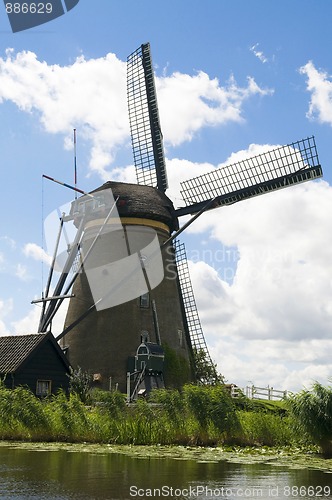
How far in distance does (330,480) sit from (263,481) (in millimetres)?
946

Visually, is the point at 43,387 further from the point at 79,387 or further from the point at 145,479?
the point at 145,479

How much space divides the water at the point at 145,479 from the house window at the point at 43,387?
8.62 m

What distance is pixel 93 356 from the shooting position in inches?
947

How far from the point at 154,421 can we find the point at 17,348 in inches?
295

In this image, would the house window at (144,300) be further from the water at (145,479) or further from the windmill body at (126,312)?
the water at (145,479)

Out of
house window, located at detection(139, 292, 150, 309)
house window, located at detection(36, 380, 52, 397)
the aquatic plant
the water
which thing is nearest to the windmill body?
house window, located at detection(139, 292, 150, 309)

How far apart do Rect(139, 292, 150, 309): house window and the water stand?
13.5 metres

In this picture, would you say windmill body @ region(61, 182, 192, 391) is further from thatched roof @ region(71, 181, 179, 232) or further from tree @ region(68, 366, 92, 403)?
tree @ region(68, 366, 92, 403)

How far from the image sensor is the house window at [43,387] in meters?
19.7

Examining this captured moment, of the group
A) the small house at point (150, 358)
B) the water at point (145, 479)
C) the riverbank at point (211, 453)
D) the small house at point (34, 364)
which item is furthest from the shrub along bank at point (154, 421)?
the small house at point (150, 358)

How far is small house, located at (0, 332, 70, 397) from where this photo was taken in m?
19.0

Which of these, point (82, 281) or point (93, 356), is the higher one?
point (82, 281)

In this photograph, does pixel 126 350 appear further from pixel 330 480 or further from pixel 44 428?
pixel 330 480

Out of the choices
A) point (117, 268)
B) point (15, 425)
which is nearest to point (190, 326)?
point (117, 268)
